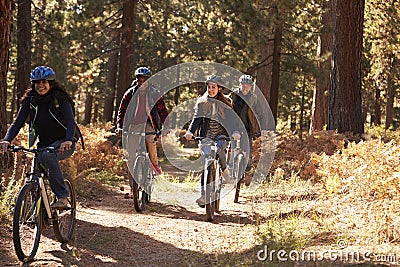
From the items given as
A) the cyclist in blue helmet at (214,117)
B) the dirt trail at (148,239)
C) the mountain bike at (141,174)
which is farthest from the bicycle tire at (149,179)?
the cyclist in blue helmet at (214,117)

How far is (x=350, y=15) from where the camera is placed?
1424 centimetres

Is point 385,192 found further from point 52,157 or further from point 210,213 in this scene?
point 52,157

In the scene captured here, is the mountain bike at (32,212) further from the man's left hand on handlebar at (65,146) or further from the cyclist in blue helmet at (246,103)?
the cyclist in blue helmet at (246,103)

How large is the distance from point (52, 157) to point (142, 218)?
9.96ft

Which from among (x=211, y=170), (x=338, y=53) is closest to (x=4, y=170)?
(x=211, y=170)

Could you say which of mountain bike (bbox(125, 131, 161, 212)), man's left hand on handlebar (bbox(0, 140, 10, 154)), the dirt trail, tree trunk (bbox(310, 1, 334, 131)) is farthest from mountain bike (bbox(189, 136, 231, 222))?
tree trunk (bbox(310, 1, 334, 131))

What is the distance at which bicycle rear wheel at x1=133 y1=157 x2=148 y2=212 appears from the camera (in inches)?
372

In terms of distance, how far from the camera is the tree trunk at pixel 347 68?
1431cm

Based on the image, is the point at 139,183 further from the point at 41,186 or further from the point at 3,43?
the point at 3,43

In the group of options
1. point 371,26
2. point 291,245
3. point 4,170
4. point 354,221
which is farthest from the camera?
point 371,26

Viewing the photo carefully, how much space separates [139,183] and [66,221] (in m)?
2.40

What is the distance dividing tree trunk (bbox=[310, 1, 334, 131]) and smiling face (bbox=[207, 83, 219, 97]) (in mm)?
10649

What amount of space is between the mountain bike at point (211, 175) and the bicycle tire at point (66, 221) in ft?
7.43

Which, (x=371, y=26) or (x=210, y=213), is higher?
(x=371, y=26)
